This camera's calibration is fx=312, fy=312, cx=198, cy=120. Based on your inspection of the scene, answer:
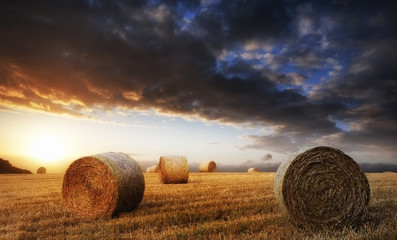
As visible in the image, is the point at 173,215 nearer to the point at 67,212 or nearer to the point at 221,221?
the point at 221,221

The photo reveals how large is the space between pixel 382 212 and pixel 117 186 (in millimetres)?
6354

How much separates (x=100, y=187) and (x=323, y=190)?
5.36m

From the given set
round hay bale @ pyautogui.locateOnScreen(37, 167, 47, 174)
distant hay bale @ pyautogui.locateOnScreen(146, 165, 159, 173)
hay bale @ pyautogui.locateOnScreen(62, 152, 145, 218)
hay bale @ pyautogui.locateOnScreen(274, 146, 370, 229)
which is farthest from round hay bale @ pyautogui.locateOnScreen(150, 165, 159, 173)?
hay bale @ pyautogui.locateOnScreen(274, 146, 370, 229)

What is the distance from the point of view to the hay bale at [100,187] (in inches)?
307

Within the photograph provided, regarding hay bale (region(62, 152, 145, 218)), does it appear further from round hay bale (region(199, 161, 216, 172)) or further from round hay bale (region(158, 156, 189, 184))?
round hay bale (region(199, 161, 216, 172))

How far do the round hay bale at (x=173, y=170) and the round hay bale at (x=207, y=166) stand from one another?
14078 millimetres

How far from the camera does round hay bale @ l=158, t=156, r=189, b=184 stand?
631 inches

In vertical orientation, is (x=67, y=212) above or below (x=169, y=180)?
below

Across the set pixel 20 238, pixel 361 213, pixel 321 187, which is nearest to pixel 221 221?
pixel 321 187

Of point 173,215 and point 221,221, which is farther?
point 173,215

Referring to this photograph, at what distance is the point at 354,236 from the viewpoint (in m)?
5.20

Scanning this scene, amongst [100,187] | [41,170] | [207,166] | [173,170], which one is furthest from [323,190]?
[41,170]

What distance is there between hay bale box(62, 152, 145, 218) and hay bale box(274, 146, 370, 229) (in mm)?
3927

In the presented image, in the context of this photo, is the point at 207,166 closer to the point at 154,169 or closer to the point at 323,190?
the point at 154,169
